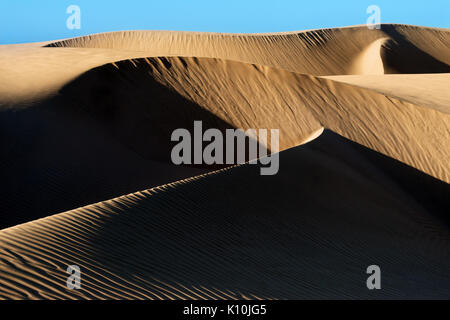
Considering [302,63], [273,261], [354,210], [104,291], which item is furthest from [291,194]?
[302,63]

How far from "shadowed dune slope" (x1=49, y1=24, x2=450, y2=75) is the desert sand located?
11780 mm

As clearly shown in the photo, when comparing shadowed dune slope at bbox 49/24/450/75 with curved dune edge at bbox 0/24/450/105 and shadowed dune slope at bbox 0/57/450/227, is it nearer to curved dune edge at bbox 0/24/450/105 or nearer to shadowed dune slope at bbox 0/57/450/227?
curved dune edge at bbox 0/24/450/105

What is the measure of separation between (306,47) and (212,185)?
23854 millimetres

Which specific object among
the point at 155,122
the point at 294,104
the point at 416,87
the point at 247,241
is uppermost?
the point at 416,87

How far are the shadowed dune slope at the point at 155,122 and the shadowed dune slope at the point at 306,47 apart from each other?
48.4ft

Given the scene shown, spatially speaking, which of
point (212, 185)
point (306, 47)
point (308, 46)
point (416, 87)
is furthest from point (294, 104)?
point (308, 46)

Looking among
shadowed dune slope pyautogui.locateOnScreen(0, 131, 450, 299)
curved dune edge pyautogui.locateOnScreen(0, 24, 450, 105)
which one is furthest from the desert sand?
curved dune edge pyautogui.locateOnScreen(0, 24, 450, 105)

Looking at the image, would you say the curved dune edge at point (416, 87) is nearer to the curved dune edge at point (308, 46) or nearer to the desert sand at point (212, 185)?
the desert sand at point (212, 185)

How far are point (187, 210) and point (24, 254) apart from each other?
7.68ft

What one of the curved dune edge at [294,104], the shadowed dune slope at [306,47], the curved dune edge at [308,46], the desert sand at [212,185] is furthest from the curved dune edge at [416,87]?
the shadowed dune slope at [306,47]

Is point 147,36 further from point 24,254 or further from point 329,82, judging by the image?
point 24,254

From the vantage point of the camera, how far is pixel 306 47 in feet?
99.3

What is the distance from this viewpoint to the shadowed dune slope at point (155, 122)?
10.8m

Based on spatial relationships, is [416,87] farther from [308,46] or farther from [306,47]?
[308,46]
